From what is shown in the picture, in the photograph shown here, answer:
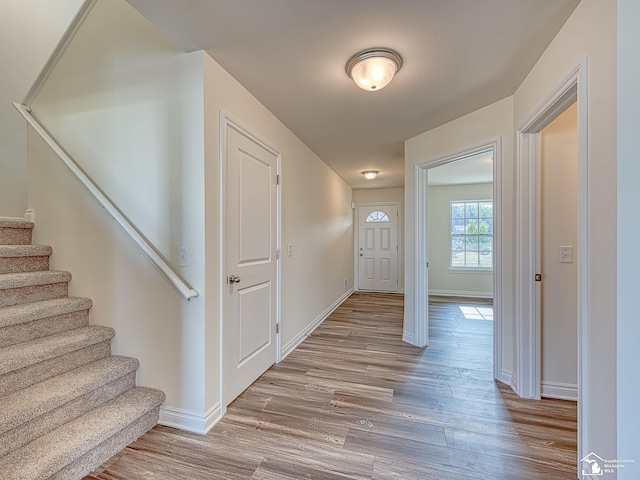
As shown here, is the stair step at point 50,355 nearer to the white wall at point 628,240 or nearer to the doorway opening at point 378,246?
the white wall at point 628,240

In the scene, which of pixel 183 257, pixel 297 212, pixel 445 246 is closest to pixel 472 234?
pixel 445 246

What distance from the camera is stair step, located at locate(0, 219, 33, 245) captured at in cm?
205

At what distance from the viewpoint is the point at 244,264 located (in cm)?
223

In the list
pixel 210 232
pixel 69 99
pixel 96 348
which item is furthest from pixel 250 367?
pixel 69 99

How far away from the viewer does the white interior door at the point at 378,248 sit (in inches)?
253

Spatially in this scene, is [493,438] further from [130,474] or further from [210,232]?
[210,232]

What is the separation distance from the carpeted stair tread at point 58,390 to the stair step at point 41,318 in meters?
0.31

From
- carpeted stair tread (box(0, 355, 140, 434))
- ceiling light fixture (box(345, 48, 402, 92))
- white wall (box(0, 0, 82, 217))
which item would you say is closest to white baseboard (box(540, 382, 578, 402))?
ceiling light fixture (box(345, 48, 402, 92))

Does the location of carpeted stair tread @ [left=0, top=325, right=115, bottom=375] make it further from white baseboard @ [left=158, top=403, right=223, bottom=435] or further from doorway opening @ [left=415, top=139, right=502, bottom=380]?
doorway opening @ [left=415, top=139, right=502, bottom=380]

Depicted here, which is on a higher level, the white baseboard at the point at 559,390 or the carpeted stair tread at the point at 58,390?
the carpeted stair tread at the point at 58,390

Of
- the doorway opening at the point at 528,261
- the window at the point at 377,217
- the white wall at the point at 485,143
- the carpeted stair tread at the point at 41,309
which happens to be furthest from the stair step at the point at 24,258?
the window at the point at 377,217

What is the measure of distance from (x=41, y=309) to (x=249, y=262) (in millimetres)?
1270

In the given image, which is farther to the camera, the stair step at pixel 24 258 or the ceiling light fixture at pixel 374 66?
the stair step at pixel 24 258

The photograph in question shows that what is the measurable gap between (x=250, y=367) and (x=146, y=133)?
187 centimetres
